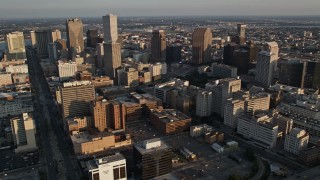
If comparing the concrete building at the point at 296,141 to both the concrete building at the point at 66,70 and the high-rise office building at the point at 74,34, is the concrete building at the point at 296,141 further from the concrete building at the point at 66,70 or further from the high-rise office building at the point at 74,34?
the high-rise office building at the point at 74,34

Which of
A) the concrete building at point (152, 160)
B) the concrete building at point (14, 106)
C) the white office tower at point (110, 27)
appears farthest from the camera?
the white office tower at point (110, 27)

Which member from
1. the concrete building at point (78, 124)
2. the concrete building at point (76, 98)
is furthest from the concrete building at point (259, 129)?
the concrete building at point (76, 98)

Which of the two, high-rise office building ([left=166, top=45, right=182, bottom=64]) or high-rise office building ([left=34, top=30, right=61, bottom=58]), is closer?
high-rise office building ([left=166, top=45, right=182, bottom=64])

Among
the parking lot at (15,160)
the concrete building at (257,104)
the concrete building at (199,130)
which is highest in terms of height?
the concrete building at (257,104)

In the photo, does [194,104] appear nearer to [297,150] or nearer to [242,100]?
[242,100]

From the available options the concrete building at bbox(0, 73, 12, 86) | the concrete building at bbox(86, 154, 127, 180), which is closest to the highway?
the concrete building at bbox(86, 154, 127, 180)

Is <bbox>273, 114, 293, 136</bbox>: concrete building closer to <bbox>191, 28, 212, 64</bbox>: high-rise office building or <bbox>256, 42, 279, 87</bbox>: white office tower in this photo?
<bbox>256, 42, 279, 87</bbox>: white office tower

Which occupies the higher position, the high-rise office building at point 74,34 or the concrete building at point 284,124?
the high-rise office building at point 74,34
